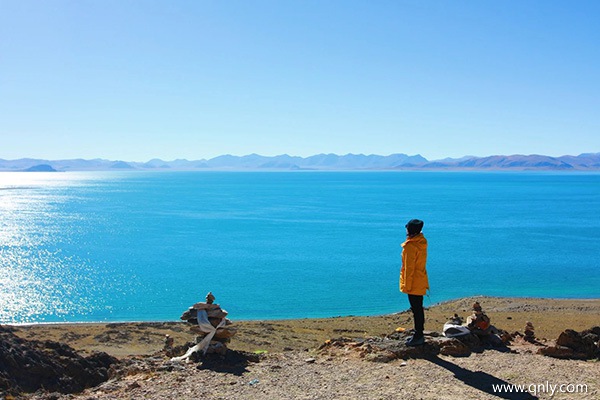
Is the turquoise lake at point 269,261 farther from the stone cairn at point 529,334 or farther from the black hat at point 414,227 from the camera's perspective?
the black hat at point 414,227

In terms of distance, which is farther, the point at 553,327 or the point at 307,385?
the point at 553,327

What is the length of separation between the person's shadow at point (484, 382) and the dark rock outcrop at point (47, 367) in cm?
823

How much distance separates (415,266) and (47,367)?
8.97 m

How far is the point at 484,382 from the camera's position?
30.2 ft

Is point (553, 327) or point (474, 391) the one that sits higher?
point (474, 391)

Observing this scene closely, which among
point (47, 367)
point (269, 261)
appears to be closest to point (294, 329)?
point (47, 367)

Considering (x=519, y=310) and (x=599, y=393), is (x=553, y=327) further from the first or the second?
(x=599, y=393)

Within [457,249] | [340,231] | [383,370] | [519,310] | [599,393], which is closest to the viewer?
[599,393]

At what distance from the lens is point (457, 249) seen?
2212 inches

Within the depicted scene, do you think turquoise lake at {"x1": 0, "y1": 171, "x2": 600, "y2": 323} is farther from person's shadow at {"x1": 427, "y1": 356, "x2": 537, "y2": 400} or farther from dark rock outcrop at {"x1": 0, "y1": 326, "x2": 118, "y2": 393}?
person's shadow at {"x1": 427, "y1": 356, "x2": 537, "y2": 400}

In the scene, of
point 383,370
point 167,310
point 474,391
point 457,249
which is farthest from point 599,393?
point 457,249

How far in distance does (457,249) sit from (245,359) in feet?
159

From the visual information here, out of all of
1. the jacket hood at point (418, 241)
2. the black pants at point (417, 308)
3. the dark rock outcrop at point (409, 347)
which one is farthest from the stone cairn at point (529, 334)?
the jacket hood at point (418, 241)

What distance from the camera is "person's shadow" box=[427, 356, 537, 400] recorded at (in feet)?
28.5
